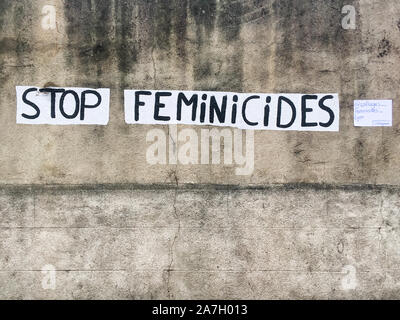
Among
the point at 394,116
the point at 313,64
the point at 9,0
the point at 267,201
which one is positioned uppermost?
the point at 9,0

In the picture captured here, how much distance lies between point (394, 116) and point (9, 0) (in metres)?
4.43

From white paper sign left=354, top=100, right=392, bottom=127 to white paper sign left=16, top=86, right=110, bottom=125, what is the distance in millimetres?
2787

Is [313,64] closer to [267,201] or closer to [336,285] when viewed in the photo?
[267,201]

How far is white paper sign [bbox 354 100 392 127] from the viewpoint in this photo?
16.6ft

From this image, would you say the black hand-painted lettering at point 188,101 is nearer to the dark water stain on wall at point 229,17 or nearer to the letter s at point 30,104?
the dark water stain on wall at point 229,17

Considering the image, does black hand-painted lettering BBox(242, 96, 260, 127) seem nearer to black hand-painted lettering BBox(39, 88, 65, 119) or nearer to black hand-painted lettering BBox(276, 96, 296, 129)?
black hand-painted lettering BBox(276, 96, 296, 129)

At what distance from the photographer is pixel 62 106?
5.02 metres

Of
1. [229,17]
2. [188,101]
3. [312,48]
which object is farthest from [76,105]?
[312,48]

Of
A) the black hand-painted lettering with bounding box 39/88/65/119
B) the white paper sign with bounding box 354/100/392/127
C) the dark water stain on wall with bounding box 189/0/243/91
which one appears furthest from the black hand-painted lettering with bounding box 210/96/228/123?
the black hand-painted lettering with bounding box 39/88/65/119

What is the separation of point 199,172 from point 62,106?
5.53 ft

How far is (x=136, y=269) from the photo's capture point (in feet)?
16.5

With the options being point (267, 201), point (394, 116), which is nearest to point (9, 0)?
point (267, 201)

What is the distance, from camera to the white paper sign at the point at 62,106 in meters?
4.99

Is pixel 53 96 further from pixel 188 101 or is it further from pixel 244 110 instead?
pixel 244 110
